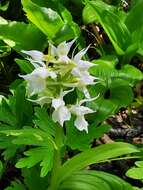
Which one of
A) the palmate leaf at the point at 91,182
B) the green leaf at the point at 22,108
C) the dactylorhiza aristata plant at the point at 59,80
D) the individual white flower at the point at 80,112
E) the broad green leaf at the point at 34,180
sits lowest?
the broad green leaf at the point at 34,180

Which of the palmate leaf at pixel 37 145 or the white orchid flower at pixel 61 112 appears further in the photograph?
the palmate leaf at pixel 37 145

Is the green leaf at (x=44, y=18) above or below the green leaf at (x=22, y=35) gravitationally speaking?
above

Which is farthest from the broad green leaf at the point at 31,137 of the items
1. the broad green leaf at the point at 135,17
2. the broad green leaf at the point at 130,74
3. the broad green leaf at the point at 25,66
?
the broad green leaf at the point at 135,17

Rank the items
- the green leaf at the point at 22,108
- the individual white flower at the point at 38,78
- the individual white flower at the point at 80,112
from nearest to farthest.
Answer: the individual white flower at the point at 38,78 < the individual white flower at the point at 80,112 < the green leaf at the point at 22,108

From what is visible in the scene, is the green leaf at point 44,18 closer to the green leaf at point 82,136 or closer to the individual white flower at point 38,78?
the green leaf at point 82,136

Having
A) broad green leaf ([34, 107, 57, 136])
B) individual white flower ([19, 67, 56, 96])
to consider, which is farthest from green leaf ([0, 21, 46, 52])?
individual white flower ([19, 67, 56, 96])

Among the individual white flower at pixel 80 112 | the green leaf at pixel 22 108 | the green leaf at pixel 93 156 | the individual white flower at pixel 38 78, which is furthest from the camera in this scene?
the green leaf at pixel 22 108

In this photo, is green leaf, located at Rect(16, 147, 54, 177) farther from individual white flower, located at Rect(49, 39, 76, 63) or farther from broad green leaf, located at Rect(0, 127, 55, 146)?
individual white flower, located at Rect(49, 39, 76, 63)
